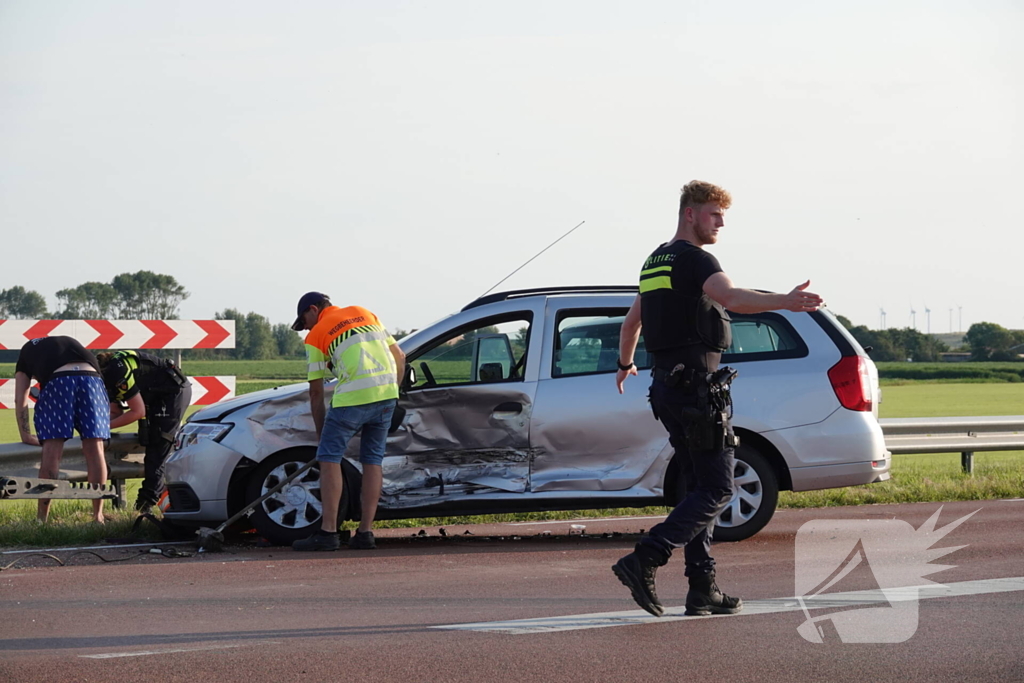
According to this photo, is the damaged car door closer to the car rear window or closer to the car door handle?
the car door handle

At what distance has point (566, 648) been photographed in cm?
503

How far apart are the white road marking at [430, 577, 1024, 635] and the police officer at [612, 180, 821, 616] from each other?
103 mm

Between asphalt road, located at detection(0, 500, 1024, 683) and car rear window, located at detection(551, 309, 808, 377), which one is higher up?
car rear window, located at detection(551, 309, 808, 377)

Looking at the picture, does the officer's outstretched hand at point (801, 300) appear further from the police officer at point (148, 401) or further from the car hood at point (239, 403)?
the police officer at point (148, 401)

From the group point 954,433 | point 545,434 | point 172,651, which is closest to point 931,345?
point 954,433

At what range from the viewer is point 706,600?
5621 mm

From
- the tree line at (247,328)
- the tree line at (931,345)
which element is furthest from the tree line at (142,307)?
the tree line at (931,345)

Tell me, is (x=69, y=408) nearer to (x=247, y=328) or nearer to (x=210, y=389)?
(x=210, y=389)

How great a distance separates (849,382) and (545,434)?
2110mm

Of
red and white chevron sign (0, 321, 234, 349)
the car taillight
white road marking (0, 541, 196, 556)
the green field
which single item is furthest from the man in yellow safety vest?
red and white chevron sign (0, 321, 234, 349)

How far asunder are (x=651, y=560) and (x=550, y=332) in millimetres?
3325

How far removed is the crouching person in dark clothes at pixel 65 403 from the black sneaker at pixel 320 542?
2.26 m

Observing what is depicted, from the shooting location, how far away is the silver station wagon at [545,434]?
8414 millimetres

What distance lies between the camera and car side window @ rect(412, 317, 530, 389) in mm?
8625
